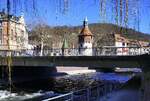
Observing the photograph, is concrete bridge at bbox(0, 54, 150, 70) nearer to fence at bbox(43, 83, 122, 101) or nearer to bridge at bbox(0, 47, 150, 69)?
bridge at bbox(0, 47, 150, 69)

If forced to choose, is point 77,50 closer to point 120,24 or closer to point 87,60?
point 87,60

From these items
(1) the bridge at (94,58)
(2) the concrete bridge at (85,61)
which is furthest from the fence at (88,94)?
(1) the bridge at (94,58)

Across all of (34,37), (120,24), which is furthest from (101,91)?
(34,37)

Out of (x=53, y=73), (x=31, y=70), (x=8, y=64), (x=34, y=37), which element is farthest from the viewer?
(x=34, y=37)

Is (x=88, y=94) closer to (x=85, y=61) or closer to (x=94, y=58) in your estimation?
(x=94, y=58)

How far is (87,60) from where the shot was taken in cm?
5244

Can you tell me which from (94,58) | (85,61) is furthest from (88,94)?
(85,61)

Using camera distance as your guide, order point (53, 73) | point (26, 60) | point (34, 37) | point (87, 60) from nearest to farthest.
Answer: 1. point (87, 60)
2. point (26, 60)
3. point (53, 73)
4. point (34, 37)

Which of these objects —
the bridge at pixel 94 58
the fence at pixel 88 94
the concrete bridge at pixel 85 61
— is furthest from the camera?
the bridge at pixel 94 58

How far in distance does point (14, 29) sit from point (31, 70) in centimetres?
7744

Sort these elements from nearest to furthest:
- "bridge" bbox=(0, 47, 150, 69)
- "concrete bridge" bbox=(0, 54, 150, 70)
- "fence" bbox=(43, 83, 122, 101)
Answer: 1. "fence" bbox=(43, 83, 122, 101)
2. "concrete bridge" bbox=(0, 54, 150, 70)
3. "bridge" bbox=(0, 47, 150, 69)

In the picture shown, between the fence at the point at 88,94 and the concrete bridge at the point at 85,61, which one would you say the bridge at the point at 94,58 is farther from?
the fence at the point at 88,94

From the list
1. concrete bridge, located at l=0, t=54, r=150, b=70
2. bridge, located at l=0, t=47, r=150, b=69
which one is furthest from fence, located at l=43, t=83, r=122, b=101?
bridge, located at l=0, t=47, r=150, b=69

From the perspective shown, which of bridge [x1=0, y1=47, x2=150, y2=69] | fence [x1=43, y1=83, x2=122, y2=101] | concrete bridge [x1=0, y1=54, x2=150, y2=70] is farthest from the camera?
bridge [x1=0, y1=47, x2=150, y2=69]
